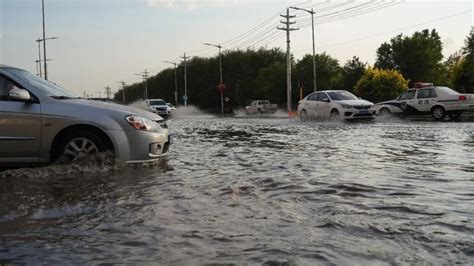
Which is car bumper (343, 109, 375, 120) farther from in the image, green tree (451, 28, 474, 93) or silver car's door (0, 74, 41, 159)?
green tree (451, 28, 474, 93)

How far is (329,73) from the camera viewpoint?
58938 millimetres

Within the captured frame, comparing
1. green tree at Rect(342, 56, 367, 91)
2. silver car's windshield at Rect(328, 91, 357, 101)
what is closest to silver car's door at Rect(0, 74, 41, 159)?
silver car's windshield at Rect(328, 91, 357, 101)

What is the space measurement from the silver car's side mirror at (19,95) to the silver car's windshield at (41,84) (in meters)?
0.31

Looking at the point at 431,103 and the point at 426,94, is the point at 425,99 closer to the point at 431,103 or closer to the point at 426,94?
the point at 426,94

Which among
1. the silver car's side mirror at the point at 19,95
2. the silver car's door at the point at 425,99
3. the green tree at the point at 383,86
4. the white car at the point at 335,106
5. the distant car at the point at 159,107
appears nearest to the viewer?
the silver car's side mirror at the point at 19,95

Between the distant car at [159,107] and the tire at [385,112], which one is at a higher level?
the distant car at [159,107]

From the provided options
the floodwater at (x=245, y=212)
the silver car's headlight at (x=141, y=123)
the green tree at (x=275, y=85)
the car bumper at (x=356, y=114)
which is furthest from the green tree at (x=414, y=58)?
the silver car's headlight at (x=141, y=123)

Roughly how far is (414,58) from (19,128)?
52.0 meters

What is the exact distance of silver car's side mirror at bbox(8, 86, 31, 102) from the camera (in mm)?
6406

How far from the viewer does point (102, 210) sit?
4.57 metres

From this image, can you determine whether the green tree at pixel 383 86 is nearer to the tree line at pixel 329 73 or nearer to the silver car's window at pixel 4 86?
the tree line at pixel 329 73

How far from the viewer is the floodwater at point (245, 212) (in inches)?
130

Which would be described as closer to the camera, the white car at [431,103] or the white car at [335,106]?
the white car at [431,103]

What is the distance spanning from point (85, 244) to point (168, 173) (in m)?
3.18
